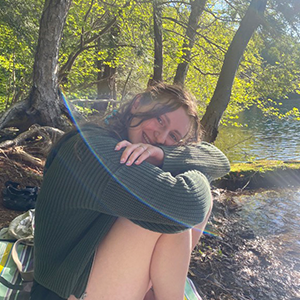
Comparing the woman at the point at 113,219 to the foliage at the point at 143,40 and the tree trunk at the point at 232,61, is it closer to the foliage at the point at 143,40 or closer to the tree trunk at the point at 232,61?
A: the tree trunk at the point at 232,61

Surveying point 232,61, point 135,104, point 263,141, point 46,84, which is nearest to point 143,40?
point 232,61

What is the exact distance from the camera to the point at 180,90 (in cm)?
168

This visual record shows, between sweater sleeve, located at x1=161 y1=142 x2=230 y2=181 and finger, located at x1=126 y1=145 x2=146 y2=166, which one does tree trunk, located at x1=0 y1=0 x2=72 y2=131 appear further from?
finger, located at x1=126 y1=145 x2=146 y2=166

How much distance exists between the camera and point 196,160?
1528mm

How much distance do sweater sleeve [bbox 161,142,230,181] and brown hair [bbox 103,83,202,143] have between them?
0.41 feet

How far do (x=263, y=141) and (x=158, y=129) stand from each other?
13.4 metres

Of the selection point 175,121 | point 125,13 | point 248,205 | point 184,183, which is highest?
point 125,13

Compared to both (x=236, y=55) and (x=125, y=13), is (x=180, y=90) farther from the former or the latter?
(x=125, y=13)

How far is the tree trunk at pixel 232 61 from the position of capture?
14.6 ft

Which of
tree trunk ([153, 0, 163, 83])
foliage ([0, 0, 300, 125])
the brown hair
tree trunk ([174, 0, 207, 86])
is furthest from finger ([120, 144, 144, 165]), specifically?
tree trunk ([174, 0, 207, 86])

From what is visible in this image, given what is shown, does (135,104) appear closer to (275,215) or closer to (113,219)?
(113,219)

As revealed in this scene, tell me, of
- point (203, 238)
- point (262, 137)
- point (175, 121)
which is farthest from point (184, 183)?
point (262, 137)

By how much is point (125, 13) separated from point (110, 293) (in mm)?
5559

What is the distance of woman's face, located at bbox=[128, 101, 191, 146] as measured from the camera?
1596 millimetres
